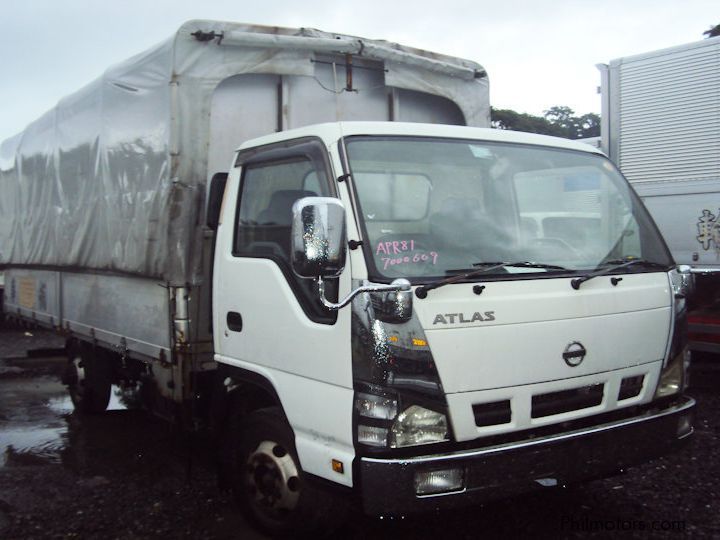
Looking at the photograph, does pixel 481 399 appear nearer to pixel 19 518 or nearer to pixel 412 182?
pixel 412 182

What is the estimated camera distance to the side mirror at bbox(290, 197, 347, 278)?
10.1ft

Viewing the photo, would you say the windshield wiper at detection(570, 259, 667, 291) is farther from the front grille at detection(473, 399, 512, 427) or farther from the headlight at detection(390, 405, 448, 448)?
the headlight at detection(390, 405, 448, 448)

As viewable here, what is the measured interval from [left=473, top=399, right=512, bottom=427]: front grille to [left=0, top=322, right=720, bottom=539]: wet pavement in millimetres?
1045

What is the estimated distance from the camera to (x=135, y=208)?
5113 mm

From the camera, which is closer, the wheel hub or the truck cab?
the truck cab

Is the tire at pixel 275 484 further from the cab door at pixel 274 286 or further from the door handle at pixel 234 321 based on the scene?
the door handle at pixel 234 321

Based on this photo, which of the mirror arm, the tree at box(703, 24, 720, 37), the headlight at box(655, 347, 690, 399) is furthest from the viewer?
the tree at box(703, 24, 720, 37)

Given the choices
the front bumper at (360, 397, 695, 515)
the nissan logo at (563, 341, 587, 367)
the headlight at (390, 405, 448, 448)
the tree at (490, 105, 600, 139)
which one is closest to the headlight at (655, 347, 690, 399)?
the front bumper at (360, 397, 695, 515)

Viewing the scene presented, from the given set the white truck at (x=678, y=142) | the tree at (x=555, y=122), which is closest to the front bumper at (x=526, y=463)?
the white truck at (x=678, y=142)

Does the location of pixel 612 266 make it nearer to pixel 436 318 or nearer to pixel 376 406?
pixel 436 318

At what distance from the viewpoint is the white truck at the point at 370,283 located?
3133 millimetres

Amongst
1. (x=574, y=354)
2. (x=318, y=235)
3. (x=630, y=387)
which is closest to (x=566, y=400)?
(x=574, y=354)

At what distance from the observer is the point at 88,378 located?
6.69 metres

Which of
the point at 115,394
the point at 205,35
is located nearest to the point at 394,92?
the point at 205,35
